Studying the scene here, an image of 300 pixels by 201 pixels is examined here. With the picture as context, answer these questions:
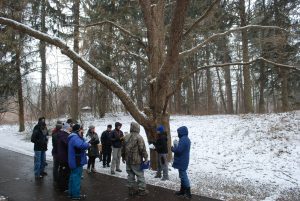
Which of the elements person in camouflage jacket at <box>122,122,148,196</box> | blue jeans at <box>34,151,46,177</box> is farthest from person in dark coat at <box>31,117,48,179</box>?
person in camouflage jacket at <box>122,122,148,196</box>

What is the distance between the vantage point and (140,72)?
97.7 feet

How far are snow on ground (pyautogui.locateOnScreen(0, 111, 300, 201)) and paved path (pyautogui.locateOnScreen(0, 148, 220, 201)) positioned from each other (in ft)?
2.54

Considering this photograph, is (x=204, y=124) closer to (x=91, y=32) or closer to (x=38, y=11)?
(x=91, y=32)

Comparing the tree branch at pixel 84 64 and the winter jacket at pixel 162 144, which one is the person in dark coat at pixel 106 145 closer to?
the tree branch at pixel 84 64

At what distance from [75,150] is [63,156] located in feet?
2.69

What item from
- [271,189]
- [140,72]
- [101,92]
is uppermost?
[140,72]

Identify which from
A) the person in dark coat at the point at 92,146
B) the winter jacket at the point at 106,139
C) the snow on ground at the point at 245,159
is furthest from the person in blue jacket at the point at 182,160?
the winter jacket at the point at 106,139

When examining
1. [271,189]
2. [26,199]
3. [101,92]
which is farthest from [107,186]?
[101,92]

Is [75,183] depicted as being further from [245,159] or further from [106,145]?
[245,159]

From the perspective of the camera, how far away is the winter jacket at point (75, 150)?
7786 mm

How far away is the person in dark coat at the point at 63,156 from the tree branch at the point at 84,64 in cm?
238

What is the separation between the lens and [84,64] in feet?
34.2

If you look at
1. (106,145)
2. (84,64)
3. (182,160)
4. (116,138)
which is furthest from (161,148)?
(84,64)

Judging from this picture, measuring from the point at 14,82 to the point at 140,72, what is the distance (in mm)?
10429
